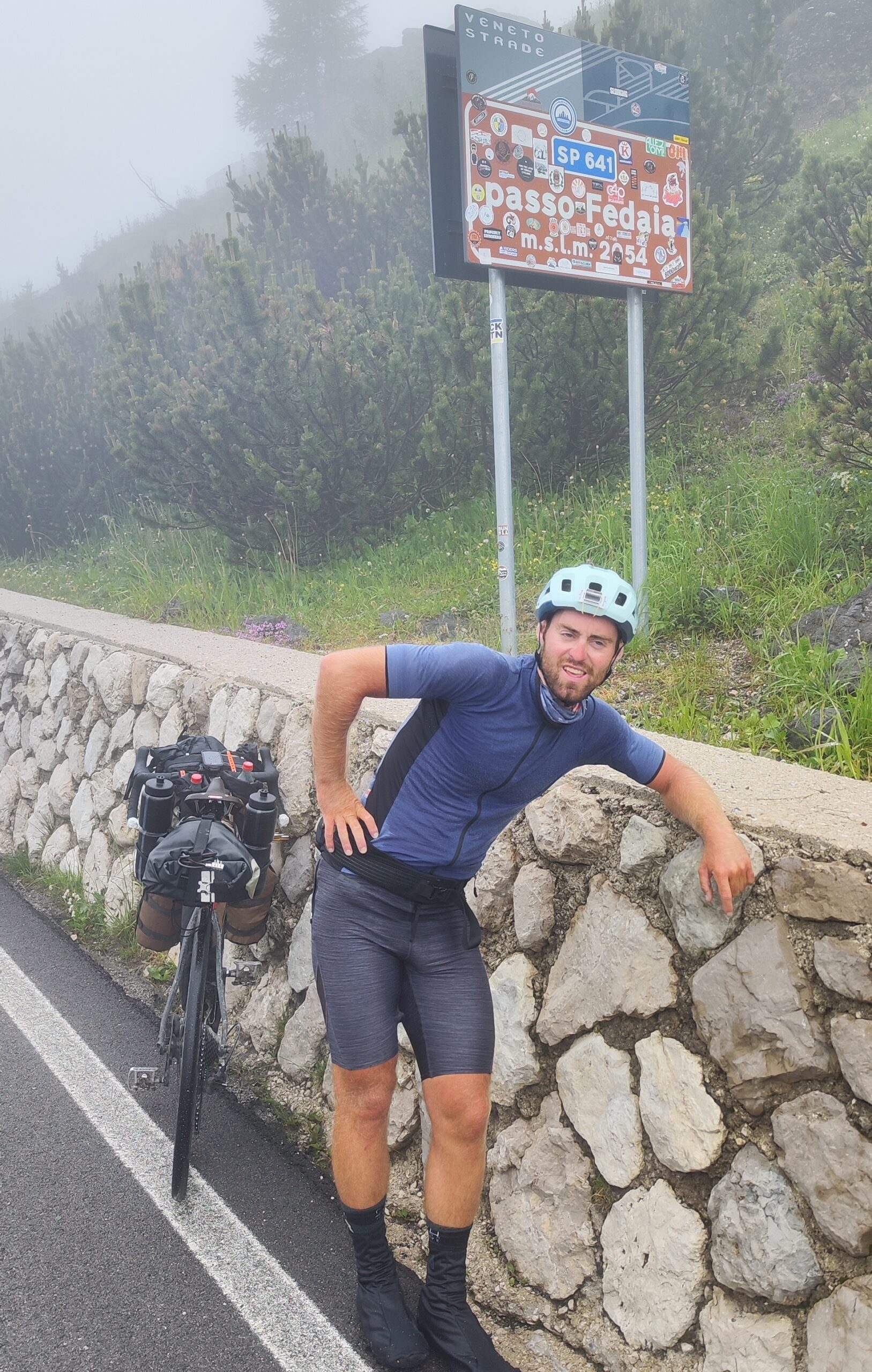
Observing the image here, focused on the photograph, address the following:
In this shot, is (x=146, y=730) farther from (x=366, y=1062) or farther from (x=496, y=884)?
(x=366, y=1062)

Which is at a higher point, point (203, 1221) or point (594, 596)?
point (594, 596)

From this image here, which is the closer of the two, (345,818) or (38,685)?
(345,818)

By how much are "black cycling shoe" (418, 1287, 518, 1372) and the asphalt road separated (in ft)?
0.30

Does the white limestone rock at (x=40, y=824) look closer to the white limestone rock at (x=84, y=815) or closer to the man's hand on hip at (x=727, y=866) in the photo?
the white limestone rock at (x=84, y=815)

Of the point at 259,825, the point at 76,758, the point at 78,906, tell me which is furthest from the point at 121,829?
the point at 259,825

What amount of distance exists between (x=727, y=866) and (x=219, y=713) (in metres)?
3.09

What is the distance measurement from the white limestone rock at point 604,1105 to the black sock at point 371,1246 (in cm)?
60

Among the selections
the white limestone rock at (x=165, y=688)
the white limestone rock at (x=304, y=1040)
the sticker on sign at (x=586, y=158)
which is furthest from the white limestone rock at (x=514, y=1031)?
the sticker on sign at (x=586, y=158)

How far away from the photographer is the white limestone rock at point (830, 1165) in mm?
2164

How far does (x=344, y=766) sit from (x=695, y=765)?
117 cm

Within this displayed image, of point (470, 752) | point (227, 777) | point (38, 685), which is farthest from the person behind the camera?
point (38, 685)

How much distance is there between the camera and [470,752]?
2635mm

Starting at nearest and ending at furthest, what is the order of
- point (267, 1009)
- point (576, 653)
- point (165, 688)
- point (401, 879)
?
point (576, 653)
point (401, 879)
point (267, 1009)
point (165, 688)

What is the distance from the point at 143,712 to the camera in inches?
222
